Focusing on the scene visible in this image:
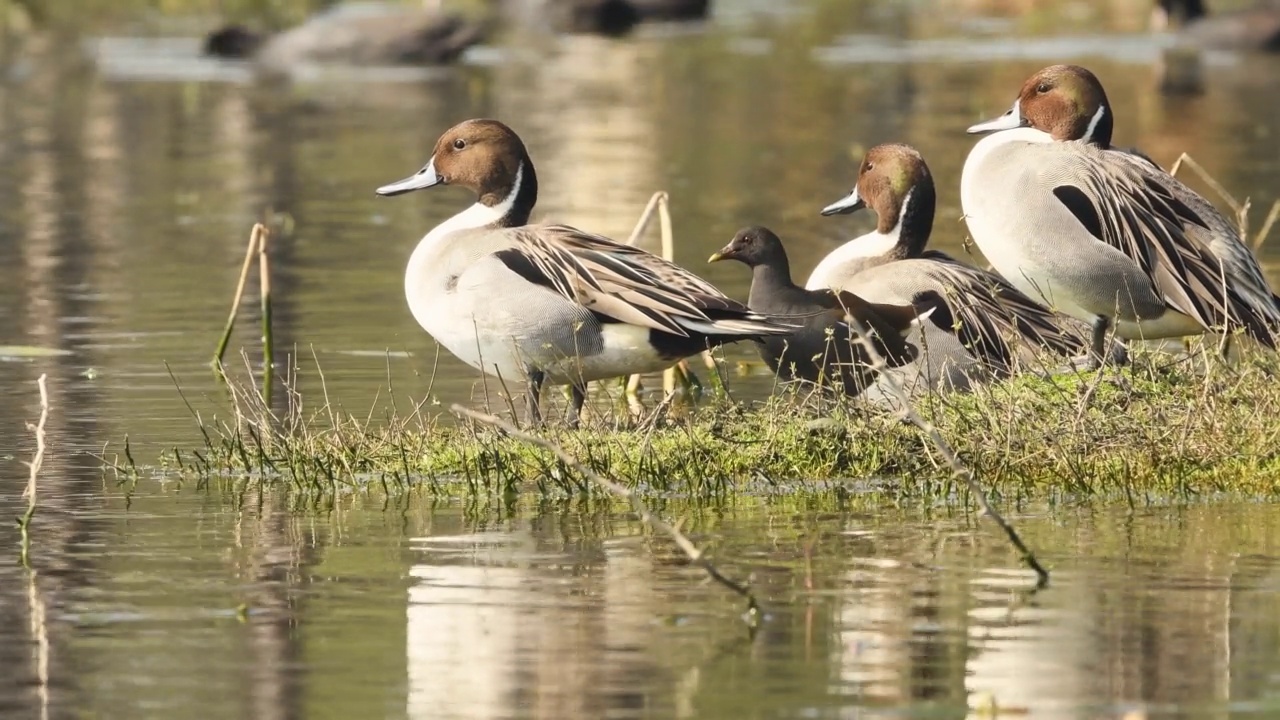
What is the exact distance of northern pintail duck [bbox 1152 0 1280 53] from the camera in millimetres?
35000

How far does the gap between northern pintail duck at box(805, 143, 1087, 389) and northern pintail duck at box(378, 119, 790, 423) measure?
3.00 feet

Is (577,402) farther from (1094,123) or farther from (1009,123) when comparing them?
(1094,123)

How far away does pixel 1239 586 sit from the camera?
7.52 meters

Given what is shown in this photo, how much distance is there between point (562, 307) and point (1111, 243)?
219cm

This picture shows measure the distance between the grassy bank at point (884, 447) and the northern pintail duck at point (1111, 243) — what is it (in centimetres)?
38

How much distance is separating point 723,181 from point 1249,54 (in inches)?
624

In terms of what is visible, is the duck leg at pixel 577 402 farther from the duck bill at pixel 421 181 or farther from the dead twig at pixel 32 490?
the dead twig at pixel 32 490

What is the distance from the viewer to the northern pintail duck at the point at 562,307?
9.92m

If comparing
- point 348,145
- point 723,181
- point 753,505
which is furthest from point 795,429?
point 348,145

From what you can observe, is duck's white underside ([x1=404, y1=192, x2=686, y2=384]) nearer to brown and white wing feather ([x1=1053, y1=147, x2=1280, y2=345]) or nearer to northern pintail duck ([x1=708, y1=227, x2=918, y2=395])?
northern pintail duck ([x1=708, y1=227, x2=918, y2=395])

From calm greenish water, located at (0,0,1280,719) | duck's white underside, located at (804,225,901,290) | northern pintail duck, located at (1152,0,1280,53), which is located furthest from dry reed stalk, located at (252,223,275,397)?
northern pintail duck, located at (1152,0,1280,53)

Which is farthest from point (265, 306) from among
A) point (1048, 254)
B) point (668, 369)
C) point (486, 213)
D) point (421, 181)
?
point (1048, 254)

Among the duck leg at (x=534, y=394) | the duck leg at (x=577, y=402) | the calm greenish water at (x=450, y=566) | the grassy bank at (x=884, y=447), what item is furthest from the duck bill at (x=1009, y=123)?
the duck leg at (x=534, y=394)

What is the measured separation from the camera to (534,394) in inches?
404
